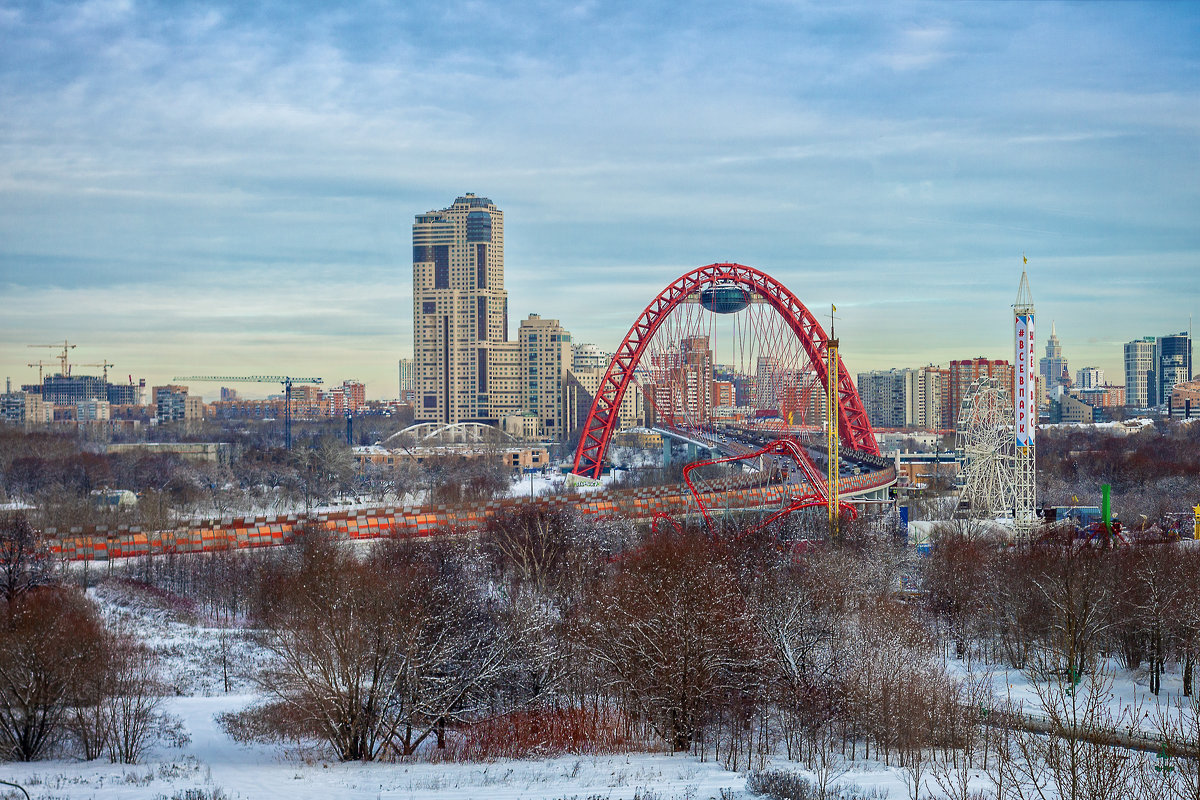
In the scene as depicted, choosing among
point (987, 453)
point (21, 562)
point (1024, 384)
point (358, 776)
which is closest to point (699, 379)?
point (1024, 384)

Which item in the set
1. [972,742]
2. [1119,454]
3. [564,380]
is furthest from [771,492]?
[564,380]

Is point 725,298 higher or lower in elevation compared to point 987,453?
higher

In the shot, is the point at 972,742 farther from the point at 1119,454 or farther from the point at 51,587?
the point at 1119,454

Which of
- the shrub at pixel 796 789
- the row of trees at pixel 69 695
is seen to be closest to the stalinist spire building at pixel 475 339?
the row of trees at pixel 69 695

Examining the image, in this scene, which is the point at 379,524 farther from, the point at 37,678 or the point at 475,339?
the point at 475,339

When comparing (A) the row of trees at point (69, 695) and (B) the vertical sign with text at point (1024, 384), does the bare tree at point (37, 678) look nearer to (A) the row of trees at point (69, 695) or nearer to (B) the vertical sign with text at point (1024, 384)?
(A) the row of trees at point (69, 695)

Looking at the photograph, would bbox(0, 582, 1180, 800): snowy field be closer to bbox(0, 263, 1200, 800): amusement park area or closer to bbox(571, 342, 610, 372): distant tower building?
bbox(0, 263, 1200, 800): amusement park area
